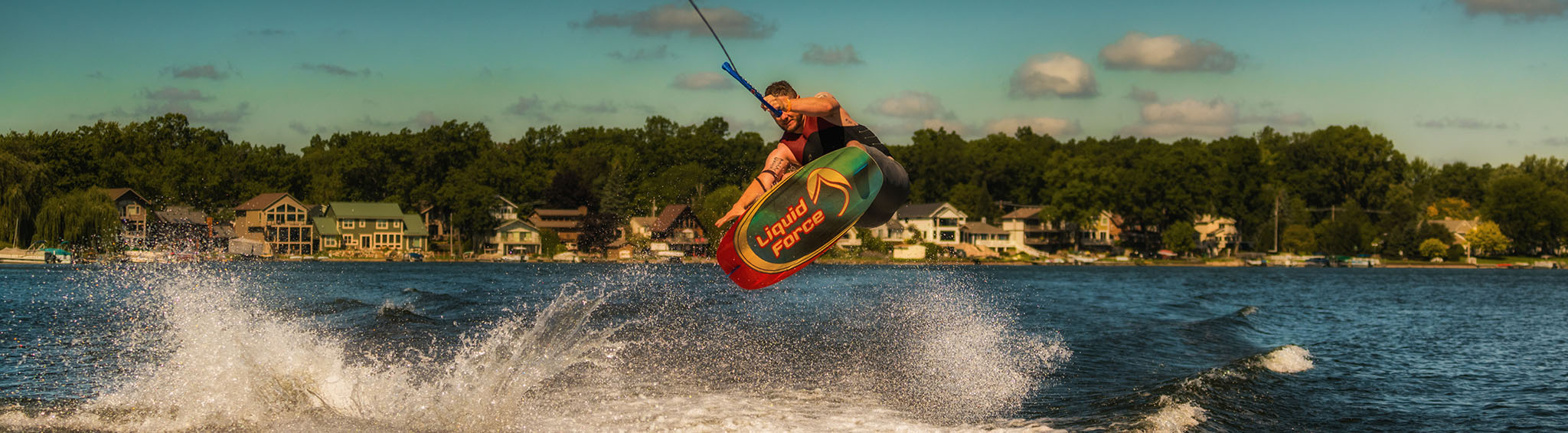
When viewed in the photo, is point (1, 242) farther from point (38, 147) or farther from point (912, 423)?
point (912, 423)

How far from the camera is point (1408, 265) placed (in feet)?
354

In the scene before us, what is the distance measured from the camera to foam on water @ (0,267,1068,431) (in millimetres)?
11039

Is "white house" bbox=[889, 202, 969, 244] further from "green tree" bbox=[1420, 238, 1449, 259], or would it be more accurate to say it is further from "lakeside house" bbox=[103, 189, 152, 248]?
"lakeside house" bbox=[103, 189, 152, 248]

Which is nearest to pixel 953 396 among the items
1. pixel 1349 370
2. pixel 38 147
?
pixel 1349 370

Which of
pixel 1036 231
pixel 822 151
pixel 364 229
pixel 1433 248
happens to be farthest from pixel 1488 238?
pixel 822 151

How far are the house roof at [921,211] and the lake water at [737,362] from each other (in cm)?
6643

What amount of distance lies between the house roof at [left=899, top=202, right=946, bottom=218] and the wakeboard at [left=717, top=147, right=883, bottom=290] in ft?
310

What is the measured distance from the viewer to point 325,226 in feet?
327

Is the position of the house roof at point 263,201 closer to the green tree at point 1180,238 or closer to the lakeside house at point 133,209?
the lakeside house at point 133,209

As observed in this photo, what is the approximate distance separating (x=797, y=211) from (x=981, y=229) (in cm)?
10125

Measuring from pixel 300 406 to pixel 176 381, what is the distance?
4.88ft

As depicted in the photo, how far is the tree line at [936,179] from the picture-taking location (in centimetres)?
10062

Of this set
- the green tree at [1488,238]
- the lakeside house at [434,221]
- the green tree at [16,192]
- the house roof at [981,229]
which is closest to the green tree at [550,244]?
the lakeside house at [434,221]

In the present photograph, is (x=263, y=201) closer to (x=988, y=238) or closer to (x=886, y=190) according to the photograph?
(x=988, y=238)
